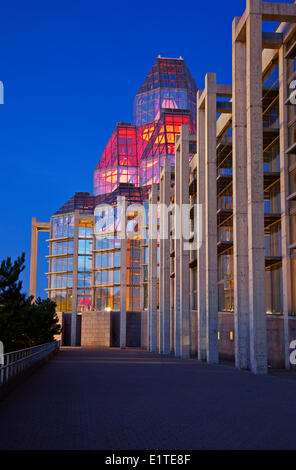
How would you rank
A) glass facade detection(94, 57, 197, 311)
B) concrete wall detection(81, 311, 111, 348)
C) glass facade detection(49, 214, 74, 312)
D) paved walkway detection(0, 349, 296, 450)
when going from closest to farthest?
1. paved walkway detection(0, 349, 296, 450)
2. concrete wall detection(81, 311, 111, 348)
3. glass facade detection(94, 57, 197, 311)
4. glass facade detection(49, 214, 74, 312)

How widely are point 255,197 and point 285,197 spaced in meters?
2.82

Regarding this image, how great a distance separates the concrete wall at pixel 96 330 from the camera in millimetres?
70062

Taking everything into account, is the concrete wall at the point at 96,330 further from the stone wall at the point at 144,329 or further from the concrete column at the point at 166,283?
the concrete column at the point at 166,283

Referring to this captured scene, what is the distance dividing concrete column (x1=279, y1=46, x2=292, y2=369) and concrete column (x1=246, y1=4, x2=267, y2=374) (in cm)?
231

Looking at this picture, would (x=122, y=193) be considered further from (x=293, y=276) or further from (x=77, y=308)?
(x=293, y=276)

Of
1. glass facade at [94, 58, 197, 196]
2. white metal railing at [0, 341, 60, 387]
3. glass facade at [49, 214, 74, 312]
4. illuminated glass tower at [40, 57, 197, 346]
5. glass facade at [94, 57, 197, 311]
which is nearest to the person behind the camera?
white metal railing at [0, 341, 60, 387]

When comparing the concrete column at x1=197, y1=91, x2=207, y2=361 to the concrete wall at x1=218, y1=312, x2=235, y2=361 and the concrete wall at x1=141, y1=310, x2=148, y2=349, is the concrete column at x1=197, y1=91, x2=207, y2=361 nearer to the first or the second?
the concrete wall at x1=218, y1=312, x2=235, y2=361

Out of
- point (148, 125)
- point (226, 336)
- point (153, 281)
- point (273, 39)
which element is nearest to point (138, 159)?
point (148, 125)

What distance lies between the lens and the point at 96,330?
7081 centimetres

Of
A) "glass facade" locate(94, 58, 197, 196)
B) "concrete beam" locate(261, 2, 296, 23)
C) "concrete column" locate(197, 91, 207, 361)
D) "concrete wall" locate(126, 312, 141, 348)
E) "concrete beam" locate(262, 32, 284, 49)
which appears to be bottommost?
"concrete wall" locate(126, 312, 141, 348)

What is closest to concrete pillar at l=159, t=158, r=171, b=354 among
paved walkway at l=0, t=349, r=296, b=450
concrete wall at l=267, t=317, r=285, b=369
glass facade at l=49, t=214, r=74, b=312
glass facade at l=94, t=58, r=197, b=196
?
concrete wall at l=267, t=317, r=285, b=369

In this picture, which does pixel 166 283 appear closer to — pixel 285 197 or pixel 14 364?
pixel 285 197

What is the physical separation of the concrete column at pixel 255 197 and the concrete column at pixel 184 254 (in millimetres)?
14910

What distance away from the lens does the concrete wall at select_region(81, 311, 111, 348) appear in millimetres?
70062
